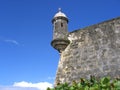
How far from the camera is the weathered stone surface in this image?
475 inches

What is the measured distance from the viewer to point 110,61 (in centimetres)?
1198

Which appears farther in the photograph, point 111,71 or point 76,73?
point 76,73

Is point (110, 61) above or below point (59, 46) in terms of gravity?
below

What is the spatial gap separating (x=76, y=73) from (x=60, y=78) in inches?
39.7

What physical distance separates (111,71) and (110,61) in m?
0.46

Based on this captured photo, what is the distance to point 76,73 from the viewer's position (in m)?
13.0

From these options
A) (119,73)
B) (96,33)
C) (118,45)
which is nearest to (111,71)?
(119,73)

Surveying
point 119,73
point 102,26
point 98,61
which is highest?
point 102,26

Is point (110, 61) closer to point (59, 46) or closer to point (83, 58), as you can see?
point (83, 58)

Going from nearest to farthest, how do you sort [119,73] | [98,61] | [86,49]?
[119,73] < [98,61] < [86,49]

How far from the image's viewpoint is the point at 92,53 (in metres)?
12.9

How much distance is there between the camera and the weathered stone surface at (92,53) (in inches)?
475

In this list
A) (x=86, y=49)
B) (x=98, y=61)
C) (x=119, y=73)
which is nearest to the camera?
(x=119, y=73)

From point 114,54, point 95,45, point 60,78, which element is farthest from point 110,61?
point 60,78
